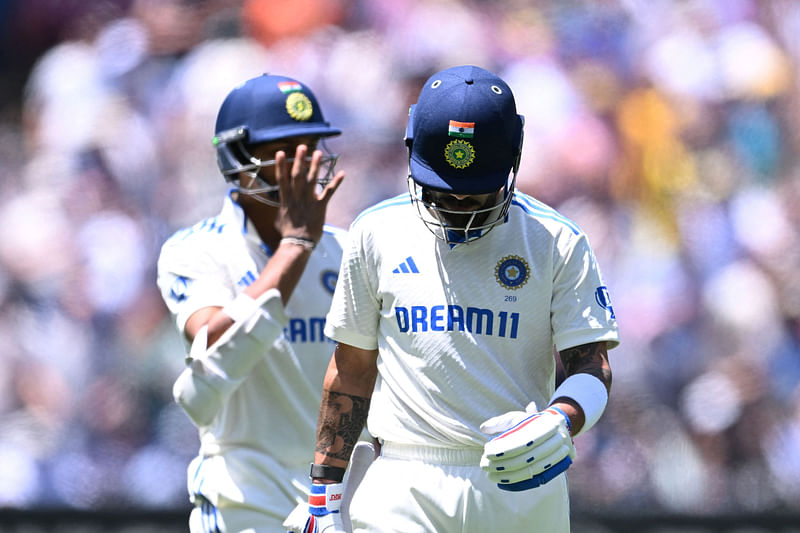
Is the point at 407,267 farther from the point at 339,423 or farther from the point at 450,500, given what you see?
the point at 450,500

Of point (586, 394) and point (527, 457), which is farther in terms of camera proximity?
point (586, 394)

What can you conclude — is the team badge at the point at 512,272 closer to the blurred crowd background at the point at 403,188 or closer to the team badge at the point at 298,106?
the team badge at the point at 298,106

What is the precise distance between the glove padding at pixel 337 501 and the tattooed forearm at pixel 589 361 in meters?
0.57

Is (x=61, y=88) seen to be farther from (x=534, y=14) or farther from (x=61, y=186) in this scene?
(x=534, y=14)

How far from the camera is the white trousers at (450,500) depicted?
283 cm

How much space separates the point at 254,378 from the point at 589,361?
1282 millimetres

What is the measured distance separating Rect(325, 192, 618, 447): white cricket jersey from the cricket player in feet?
2.13

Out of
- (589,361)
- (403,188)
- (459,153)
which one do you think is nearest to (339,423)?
(589,361)

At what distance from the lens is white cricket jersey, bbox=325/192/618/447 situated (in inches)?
113

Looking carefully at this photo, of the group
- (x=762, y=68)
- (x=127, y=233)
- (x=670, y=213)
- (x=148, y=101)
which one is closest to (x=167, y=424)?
(x=127, y=233)

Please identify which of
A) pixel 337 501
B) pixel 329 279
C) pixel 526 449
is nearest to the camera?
pixel 526 449

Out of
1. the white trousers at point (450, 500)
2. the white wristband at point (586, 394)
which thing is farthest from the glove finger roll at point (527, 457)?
the white trousers at point (450, 500)

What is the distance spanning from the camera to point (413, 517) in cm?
287

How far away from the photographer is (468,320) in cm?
290
